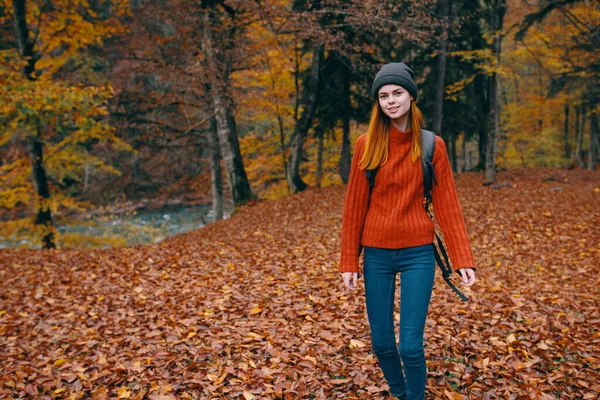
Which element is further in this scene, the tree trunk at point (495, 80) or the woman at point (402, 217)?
the tree trunk at point (495, 80)

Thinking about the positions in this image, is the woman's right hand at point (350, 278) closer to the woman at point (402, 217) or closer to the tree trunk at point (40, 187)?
the woman at point (402, 217)

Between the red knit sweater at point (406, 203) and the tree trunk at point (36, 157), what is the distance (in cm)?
975

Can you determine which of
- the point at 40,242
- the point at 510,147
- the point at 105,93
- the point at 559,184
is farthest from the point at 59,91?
the point at 510,147

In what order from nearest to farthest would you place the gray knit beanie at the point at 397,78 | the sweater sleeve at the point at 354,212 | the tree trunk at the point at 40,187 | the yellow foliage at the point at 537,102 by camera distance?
1. the gray knit beanie at the point at 397,78
2. the sweater sleeve at the point at 354,212
3. the tree trunk at the point at 40,187
4. the yellow foliage at the point at 537,102

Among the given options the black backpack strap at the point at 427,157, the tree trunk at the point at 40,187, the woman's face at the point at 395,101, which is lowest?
the tree trunk at the point at 40,187

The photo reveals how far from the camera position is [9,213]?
23.5 metres

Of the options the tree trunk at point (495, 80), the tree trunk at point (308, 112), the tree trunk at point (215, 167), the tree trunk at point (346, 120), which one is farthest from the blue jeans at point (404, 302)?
the tree trunk at point (346, 120)

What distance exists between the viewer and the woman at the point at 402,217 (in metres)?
2.44

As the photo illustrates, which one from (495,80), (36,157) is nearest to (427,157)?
(36,157)

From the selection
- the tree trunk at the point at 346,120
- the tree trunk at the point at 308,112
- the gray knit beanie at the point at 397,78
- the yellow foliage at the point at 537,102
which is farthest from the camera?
the yellow foliage at the point at 537,102

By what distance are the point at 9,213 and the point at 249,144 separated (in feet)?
52.2

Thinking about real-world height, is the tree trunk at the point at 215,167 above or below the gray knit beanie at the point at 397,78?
below

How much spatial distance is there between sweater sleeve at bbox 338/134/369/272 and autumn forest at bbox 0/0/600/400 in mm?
1359

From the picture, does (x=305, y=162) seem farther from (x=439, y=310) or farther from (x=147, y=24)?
(x=439, y=310)
